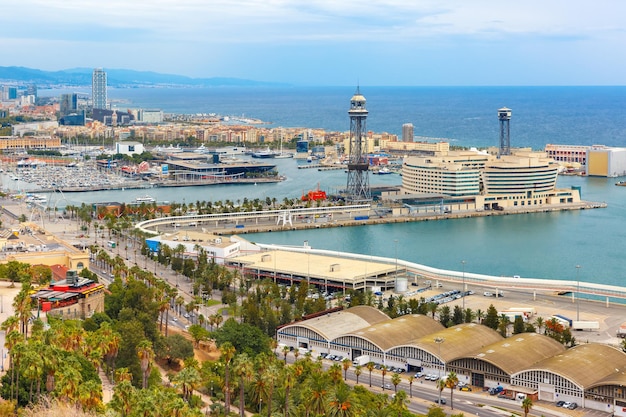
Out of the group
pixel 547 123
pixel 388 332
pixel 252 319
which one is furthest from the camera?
pixel 547 123

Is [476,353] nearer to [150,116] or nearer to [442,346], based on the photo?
[442,346]

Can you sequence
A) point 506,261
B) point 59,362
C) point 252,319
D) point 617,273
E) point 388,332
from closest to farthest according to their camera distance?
point 59,362 < point 388,332 < point 252,319 < point 617,273 < point 506,261

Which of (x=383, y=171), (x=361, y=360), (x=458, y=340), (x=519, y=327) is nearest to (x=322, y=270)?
(x=519, y=327)

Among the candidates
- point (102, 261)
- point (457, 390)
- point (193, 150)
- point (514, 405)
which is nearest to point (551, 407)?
point (514, 405)

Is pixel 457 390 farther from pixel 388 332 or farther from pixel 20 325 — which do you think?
pixel 20 325

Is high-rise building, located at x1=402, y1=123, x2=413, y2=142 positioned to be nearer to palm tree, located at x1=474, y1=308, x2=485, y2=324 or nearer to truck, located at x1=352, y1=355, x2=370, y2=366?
palm tree, located at x1=474, y1=308, x2=485, y2=324

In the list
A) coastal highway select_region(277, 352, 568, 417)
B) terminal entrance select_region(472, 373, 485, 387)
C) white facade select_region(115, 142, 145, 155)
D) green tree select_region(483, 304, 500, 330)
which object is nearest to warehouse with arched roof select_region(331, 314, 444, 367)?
coastal highway select_region(277, 352, 568, 417)
